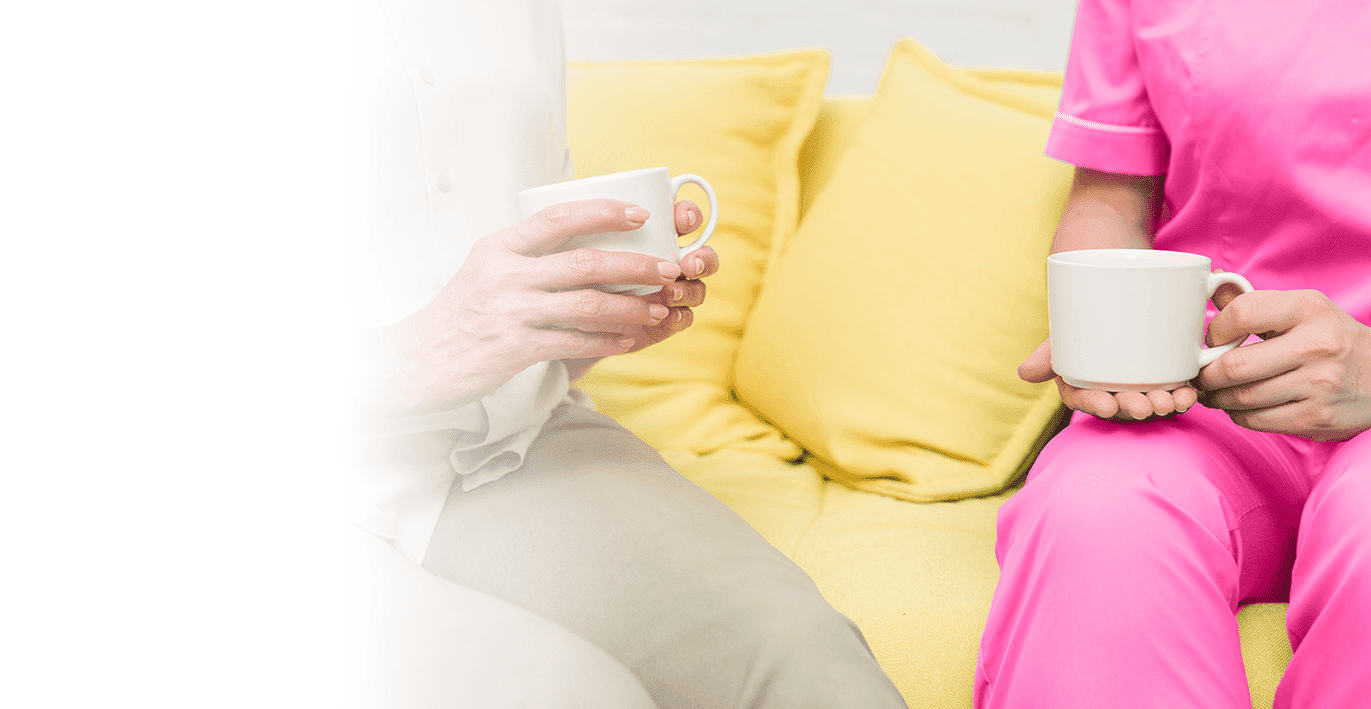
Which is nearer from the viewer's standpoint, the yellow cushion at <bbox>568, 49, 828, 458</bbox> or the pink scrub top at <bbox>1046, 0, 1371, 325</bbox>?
the pink scrub top at <bbox>1046, 0, 1371, 325</bbox>

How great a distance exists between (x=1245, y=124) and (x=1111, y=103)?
4.4 inches

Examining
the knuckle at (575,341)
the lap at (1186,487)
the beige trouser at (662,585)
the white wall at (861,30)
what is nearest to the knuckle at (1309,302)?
the lap at (1186,487)

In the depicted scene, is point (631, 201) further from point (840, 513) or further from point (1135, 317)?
point (840, 513)

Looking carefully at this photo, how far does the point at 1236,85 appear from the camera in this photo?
0.68m

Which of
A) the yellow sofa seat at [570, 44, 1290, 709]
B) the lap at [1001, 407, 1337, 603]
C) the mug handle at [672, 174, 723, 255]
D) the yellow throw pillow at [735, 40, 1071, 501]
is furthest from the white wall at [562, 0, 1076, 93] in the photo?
the lap at [1001, 407, 1337, 603]

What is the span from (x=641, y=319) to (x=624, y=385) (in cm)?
40

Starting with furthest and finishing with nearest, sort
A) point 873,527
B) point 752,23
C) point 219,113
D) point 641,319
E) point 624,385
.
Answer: point 752,23
point 624,385
point 873,527
point 641,319
point 219,113

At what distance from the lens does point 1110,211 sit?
30.5 inches

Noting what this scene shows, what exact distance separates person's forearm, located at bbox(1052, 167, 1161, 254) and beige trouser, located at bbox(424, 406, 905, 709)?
14.6 inches


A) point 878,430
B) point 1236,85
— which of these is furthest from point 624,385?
point 1236,85

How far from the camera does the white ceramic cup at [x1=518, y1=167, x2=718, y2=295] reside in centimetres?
57

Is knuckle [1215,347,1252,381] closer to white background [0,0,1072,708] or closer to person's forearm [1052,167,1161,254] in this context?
person's forearm [1052,167,1161,254]

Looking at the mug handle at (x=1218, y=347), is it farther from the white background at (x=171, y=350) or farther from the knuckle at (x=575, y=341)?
the white background at (x=171, y=350)

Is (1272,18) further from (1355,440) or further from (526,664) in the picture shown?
(526,664)
